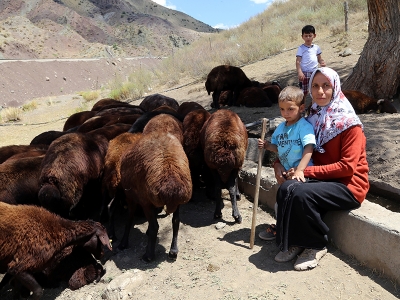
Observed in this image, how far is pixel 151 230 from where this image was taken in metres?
4.27

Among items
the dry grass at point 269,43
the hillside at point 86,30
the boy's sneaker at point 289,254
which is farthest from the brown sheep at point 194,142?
the hillside at point 86,30

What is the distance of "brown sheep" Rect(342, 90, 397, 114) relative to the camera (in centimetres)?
796

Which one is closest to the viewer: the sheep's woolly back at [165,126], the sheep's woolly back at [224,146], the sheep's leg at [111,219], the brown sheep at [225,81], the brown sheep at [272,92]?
the sheep's woolly back at [224,146]

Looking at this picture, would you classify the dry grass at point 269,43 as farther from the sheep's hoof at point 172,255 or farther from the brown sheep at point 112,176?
the sheep's hoof at point 172,255

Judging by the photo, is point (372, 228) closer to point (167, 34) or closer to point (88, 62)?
point (88, 62)

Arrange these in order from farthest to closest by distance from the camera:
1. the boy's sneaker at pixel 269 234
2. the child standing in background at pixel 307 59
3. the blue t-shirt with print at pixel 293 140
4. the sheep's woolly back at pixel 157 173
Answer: the child standing in background at pixel 307 59 < the boy's sneaker at pixel 269 234 < the sheep's woolly back at pixel 157 173 < the blue t-shirt with print at pixel 293 140

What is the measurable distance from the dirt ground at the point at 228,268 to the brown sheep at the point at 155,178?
337 mm

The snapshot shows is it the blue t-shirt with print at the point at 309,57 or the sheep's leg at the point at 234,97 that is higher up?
the blue t-shirt with print at the point at 309,57

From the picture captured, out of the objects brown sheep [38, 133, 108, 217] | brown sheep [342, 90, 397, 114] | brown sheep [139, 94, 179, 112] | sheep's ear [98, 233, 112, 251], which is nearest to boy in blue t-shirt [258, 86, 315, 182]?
sheep's ear [98, 233, 112, 251]

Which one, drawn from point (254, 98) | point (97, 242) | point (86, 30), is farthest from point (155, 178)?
point (86, 30)

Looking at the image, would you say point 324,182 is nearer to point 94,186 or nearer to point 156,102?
point 94,186

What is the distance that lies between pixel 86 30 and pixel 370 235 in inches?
2921

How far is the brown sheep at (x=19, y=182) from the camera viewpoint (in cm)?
466

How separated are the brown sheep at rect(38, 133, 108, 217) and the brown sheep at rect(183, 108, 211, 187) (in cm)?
125
